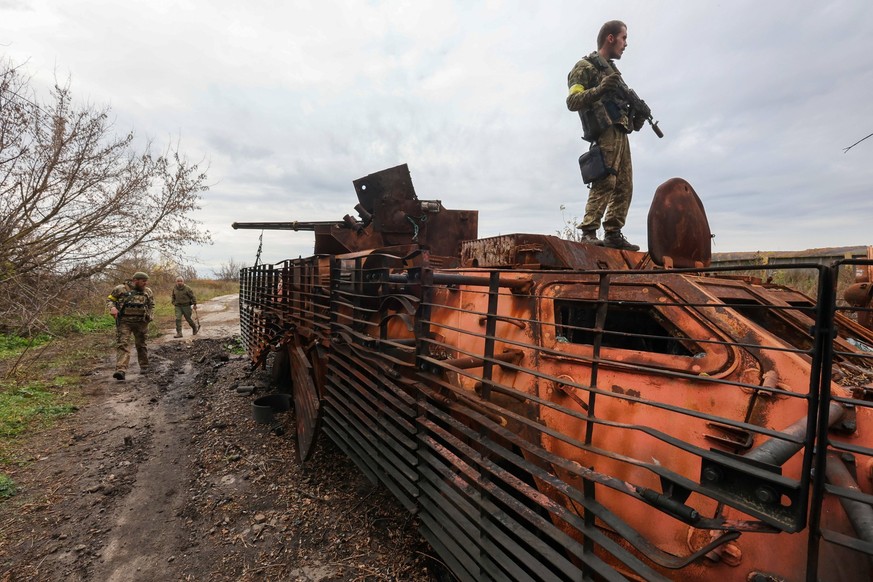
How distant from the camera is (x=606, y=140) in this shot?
13.4 feet

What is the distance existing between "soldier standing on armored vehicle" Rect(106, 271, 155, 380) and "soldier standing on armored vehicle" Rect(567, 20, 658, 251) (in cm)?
880

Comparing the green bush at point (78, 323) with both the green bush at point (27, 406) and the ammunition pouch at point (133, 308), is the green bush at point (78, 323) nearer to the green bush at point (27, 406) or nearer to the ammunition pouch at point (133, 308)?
the ammunition pouch at point (133, 308)

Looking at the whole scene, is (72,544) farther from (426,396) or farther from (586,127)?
(586,127)

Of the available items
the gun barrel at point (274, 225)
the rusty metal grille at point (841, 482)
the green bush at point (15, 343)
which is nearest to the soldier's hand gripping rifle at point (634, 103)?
the rusty metal grille at point (841, 482)

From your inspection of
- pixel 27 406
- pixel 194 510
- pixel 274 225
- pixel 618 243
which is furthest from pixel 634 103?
pixel 27 406

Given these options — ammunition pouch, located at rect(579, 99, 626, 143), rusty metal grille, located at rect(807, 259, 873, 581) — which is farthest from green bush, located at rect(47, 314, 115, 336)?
rusty metal grille, located at rect(807, 259, 873, 581)

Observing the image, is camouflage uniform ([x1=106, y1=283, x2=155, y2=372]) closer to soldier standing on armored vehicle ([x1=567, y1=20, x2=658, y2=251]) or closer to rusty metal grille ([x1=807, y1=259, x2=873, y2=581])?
soldier standing on armored vehicle ([x1=567, y1=20, x2=658, y2=251])

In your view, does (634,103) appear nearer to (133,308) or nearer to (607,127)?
(607,127)

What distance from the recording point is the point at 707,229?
10.0ft

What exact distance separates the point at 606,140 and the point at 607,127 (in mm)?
119

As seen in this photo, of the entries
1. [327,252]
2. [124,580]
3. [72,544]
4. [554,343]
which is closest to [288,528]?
[124,580]

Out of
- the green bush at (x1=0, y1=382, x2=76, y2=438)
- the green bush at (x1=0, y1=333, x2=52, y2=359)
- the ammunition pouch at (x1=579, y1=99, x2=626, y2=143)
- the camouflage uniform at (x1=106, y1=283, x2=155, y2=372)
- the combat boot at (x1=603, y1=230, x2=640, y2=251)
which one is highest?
the ammunition pouch at (x1=579, y1=99, x2=626, y2=143)

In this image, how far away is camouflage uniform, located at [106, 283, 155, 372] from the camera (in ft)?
27.1

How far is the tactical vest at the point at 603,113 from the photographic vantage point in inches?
159
